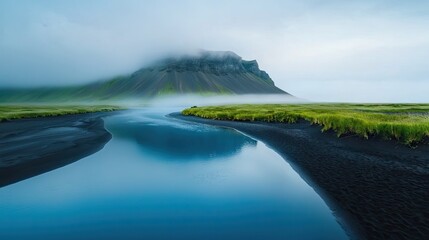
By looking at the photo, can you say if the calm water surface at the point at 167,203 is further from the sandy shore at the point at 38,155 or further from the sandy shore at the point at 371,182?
the sandy shore at the point at 38,155

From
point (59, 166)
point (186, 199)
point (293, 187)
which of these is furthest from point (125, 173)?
point (293, 187)

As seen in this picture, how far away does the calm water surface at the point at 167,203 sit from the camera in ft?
35.7

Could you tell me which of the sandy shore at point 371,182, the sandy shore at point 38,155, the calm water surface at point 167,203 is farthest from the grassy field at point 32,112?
the sandy shore at point 371,182

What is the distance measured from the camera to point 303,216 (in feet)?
39.8

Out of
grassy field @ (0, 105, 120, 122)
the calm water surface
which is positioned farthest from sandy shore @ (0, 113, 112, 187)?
grassy field @ (0, 105, 120, 122)

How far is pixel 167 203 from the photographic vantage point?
14.0 m

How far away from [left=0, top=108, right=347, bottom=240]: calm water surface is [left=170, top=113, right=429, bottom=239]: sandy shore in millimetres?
895

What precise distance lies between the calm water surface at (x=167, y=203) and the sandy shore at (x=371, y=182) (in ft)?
2.94

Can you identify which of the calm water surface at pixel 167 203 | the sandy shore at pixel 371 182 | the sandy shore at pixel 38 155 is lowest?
the calm water surface at pixel 167 203

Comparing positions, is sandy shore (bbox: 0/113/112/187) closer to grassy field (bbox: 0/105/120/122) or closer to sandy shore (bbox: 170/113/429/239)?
sandy shore (bbox: 170/113/429/239)

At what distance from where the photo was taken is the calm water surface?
10891 millimetres

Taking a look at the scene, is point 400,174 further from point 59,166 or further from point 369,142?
point 59,166

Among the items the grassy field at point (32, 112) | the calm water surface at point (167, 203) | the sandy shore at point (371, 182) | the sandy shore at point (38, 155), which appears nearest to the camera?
the sandy shore at point (371, 182)

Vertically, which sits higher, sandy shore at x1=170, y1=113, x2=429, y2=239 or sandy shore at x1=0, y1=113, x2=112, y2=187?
sandy shore at x1=170, y1=113, x2=429, y2=239
